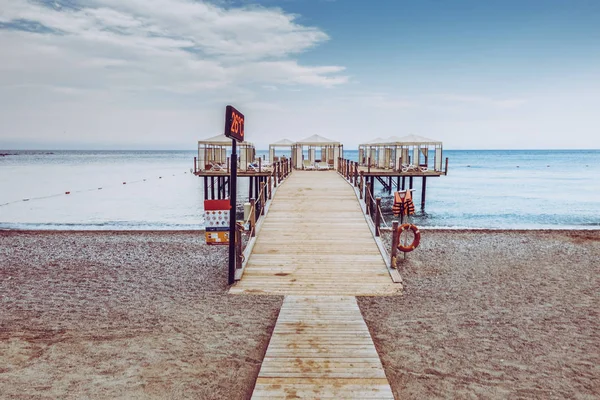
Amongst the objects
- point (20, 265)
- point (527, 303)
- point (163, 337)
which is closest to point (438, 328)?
point (527, 303)

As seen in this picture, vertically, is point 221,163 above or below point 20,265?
above

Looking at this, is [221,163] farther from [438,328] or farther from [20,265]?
[438,328]

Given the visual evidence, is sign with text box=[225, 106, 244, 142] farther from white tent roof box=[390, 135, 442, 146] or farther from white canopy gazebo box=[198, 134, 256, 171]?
white tent roof box=[390, 135, 442, 146]

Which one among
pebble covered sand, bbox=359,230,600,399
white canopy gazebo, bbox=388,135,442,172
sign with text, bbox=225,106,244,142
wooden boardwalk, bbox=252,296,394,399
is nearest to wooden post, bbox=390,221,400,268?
pebble covered sand, bbox=359,230,600,399

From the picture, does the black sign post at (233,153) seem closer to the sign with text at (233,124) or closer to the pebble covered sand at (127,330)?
Result: the sign with text at (233,124)

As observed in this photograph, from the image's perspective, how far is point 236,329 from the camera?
630cm

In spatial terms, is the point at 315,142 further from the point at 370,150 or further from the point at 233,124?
the point at 233,124

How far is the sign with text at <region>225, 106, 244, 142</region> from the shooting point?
7355 millimetres

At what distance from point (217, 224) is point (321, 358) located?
4.14 metres

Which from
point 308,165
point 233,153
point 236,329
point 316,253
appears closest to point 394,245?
point 316,253

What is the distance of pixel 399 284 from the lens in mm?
7895

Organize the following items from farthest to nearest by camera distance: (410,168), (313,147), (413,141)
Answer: (313,147) < (410,168) < (413,141)

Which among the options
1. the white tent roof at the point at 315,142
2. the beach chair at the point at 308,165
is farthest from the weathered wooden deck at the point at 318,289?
the white tent roof at the point at 315,142

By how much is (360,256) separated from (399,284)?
4.80 feet
